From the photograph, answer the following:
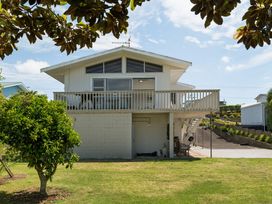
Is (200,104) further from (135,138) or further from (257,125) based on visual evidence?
(257,125)

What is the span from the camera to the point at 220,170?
15.1 metres

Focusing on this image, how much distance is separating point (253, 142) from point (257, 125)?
8.09 m

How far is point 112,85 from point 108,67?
1041 mm

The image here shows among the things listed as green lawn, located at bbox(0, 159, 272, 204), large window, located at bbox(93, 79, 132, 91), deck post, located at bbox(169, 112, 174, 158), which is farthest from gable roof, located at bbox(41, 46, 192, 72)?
green lawn, located at bbox(0, 159, 272, 204)

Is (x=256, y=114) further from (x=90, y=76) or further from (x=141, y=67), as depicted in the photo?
(x=90, y=76)

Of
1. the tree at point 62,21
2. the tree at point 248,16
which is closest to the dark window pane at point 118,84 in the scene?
the tree at point 62,21

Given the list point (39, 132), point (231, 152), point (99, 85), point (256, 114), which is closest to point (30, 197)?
point (39, 132)

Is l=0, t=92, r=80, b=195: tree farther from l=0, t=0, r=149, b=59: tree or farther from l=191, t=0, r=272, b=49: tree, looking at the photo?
l=191, t=0, r=272, b=49: tree

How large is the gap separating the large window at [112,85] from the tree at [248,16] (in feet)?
61.8

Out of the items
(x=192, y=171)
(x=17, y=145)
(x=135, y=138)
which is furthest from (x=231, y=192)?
(x=135, y=138)

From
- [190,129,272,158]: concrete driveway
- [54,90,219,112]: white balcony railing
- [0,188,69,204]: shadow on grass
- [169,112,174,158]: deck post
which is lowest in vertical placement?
[0,188,69,204]: shadow on grass

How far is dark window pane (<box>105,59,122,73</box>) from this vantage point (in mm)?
22016

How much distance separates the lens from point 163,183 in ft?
39.5

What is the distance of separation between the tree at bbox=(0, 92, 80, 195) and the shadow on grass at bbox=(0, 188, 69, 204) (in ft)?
0.83
